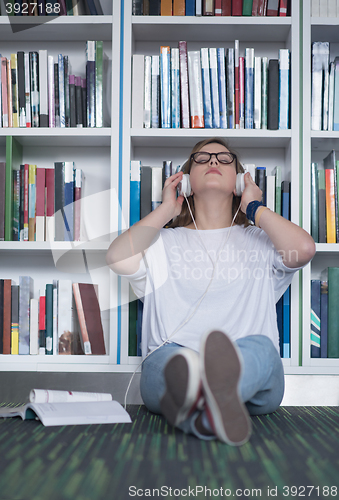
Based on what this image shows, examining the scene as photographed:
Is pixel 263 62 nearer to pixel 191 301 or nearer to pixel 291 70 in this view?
pixel 291 70

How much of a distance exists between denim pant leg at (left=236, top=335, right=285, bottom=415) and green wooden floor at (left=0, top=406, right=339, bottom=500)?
0.31 feet

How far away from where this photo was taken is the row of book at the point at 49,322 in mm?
1611

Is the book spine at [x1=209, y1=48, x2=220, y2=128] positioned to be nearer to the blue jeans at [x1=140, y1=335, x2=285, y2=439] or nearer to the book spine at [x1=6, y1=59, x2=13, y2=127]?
the book spine at [x1=6, y1=59, x2=13, y2=127]

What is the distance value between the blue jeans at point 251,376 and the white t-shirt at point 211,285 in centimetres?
11

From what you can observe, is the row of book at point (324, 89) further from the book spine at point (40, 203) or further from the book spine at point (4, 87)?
the book spine at point (4, 87)

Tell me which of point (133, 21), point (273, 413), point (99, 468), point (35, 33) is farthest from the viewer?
point (35, 33)

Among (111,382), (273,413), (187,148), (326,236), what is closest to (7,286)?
(111,382)

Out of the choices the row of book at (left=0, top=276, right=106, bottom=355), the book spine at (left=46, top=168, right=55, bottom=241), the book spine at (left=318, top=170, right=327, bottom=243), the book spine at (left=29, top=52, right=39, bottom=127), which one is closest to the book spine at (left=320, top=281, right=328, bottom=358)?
the book spine at (left=318, top=170, right=327, bottom=243)

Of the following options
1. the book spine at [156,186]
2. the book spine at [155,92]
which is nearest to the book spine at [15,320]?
the book spine at [156,186]

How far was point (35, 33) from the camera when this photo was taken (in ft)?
5.83

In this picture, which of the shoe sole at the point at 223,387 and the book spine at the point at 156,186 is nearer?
the shoe sole at the point at 223,387

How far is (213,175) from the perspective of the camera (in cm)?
145

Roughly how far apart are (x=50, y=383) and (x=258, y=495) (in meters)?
1.08

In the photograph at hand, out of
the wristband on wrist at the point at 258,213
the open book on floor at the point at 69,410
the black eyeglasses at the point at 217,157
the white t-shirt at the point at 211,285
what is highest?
the black eyeglasses at the point at 217,157
